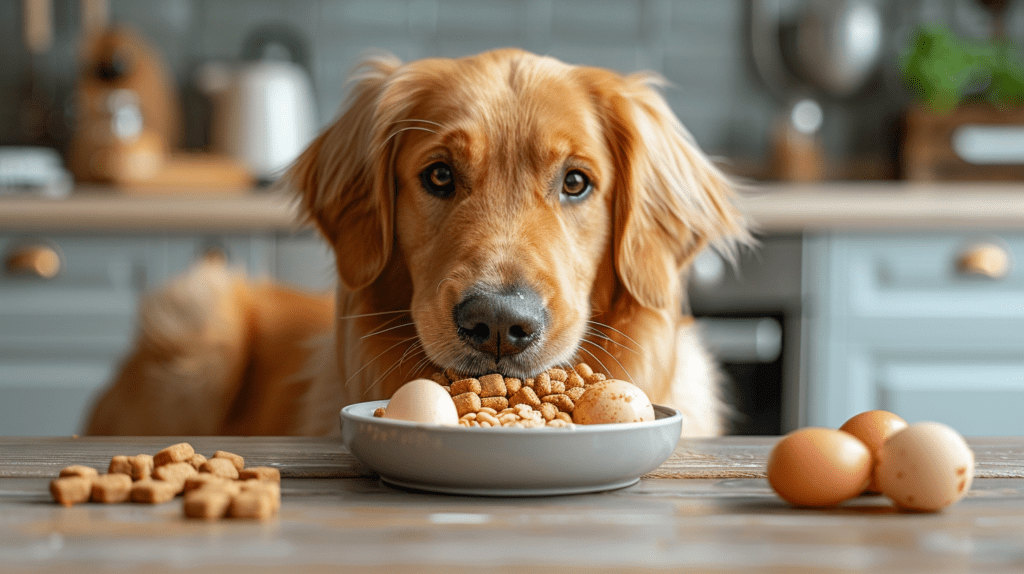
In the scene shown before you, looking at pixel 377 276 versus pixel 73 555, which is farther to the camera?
pixel 377 276

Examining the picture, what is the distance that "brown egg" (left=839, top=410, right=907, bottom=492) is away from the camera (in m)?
0.84

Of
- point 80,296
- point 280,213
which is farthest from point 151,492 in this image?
point 80,296

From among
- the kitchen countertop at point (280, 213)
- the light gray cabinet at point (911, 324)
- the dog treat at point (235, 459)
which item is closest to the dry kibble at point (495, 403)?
the dog treat at point (235, 459)

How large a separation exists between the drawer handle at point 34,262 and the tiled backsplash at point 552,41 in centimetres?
101

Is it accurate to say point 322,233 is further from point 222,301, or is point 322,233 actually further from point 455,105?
point 222,301

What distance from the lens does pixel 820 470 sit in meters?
0.77

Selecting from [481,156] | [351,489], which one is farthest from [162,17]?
[351,489]

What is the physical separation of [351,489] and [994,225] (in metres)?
2.50

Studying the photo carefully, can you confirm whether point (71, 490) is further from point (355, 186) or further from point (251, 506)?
point (355, 186)

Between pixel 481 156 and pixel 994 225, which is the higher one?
pixel 481 156

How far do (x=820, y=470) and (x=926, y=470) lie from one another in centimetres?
8

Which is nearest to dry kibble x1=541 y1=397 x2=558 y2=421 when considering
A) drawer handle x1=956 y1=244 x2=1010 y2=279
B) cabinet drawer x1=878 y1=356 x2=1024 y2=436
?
cabinet drawer x1=878 y1=356 x2=1024 y2=436

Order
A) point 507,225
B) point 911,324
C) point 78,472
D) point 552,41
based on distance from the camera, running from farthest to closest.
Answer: point 552,41 < point 911,324 < point 507,225 < point 78,472

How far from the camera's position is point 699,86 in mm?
3670
